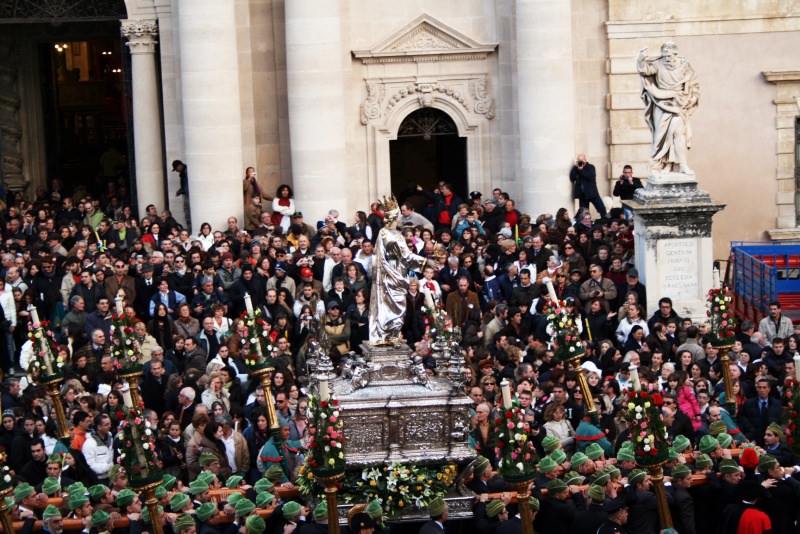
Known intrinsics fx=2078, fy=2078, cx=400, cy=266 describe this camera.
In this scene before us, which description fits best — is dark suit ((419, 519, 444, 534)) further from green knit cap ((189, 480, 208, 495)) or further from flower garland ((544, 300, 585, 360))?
flower garland ((544, 300, 585, 360))

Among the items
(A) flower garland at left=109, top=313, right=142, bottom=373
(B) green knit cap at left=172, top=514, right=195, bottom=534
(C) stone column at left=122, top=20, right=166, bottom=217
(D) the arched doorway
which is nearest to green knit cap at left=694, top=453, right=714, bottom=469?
(B) green knit cap at left=172, top=514, right=195, bottom=534

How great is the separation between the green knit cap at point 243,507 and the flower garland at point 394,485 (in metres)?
0.82

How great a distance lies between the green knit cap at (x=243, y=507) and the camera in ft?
78.3

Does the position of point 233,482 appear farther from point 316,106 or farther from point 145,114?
point 145,114

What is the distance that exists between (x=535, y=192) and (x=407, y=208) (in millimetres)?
3652

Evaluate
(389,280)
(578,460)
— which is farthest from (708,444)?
(389,280)

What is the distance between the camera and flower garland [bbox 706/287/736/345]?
87.7ft

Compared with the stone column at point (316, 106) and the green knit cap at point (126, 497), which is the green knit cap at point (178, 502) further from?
the stone column at point (316, 106)

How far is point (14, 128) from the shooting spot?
4744 cm

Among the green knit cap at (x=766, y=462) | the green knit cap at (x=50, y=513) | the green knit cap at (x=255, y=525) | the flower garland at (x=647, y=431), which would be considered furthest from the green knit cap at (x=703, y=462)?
the green knit cap at (x=50, y=513)

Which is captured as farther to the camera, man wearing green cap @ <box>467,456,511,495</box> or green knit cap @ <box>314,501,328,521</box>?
man wearing green cap @ <box>467,456,511,495</box>

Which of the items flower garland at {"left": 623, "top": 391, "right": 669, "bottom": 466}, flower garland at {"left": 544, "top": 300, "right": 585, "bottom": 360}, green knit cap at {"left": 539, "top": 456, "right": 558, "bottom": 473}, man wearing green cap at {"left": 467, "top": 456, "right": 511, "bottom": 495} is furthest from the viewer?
flower garland at {"left": 544, "top": 300, "right": 585, "bottom": 360}

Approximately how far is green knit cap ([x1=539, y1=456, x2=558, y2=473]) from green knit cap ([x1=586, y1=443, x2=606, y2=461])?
614 mm

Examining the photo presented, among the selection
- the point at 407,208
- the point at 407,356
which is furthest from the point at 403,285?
the point at 407,208
